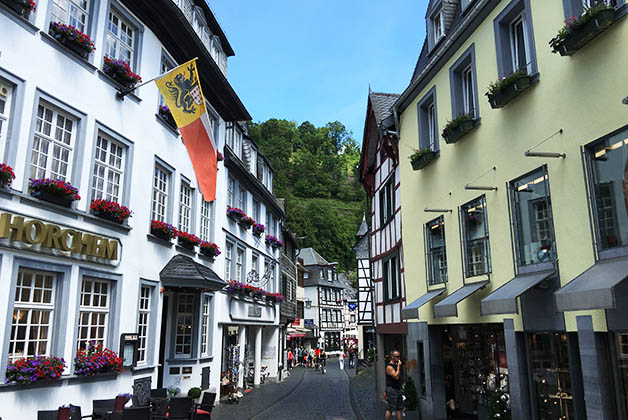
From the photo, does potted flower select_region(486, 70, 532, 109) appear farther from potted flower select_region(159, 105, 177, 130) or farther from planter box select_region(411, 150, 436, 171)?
potted flower select_region(159, 105, 177, 130)

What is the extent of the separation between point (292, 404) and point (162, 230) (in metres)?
8.26

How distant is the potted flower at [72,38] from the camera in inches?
372

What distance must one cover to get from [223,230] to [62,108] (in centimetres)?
944

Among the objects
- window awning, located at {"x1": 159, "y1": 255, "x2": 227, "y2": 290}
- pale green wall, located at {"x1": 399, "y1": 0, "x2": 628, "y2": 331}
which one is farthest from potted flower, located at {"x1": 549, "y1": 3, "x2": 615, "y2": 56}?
window awning, located at {"x1": 159, "y1": 255, "x2": 227, "y2": 290}

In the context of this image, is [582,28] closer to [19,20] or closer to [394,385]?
[394,385]

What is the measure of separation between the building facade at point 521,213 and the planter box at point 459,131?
0.02 m

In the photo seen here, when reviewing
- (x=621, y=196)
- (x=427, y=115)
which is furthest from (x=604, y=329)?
(x=427, y=115)

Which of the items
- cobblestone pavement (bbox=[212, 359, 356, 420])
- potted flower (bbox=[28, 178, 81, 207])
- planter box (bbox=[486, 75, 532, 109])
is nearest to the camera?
planter box (bbox=[486, 75, 532, 109])

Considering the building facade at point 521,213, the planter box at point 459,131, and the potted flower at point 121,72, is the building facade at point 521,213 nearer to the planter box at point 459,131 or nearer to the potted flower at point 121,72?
the planter box at point 459,131

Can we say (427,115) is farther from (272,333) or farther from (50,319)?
(272,333)

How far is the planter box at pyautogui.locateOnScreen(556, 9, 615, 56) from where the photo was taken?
6.57m

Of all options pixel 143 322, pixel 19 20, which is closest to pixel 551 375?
pixel 143 322

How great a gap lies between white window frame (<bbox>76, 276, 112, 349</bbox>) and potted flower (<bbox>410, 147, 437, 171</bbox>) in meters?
7.66

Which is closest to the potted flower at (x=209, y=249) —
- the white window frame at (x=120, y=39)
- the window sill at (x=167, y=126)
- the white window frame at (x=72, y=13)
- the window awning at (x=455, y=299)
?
the window sill at (x=167, y=126)
